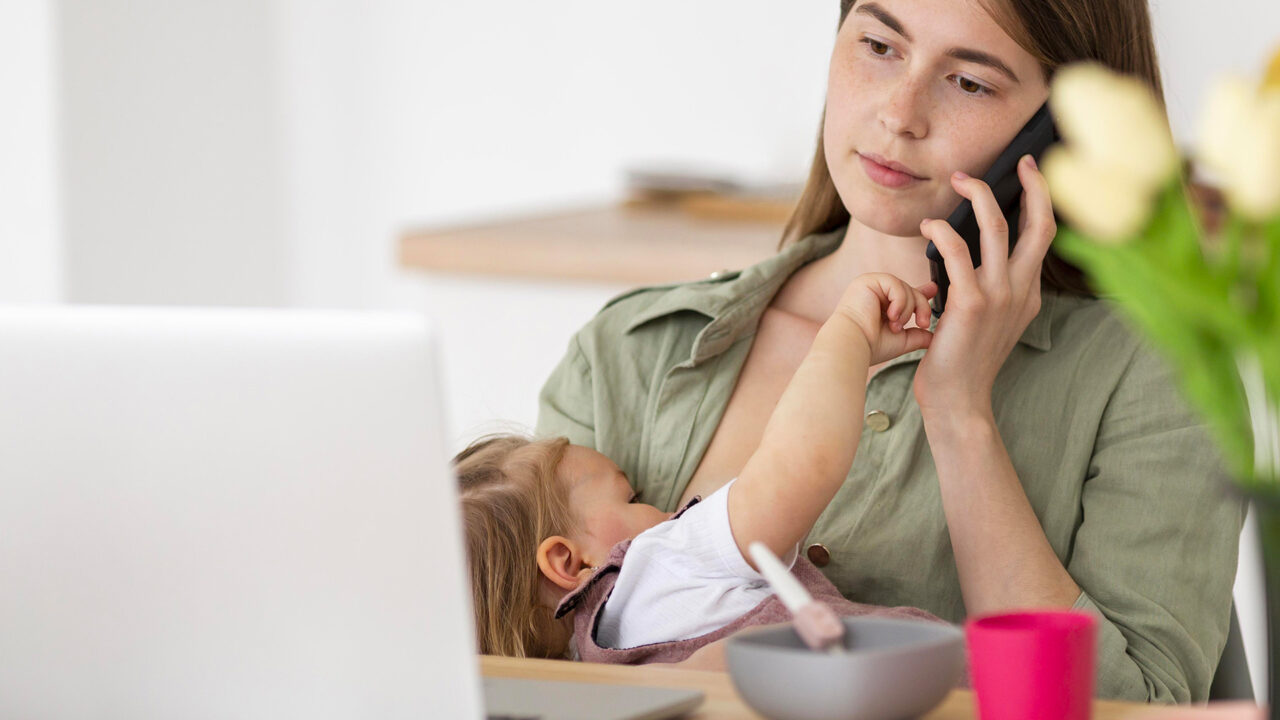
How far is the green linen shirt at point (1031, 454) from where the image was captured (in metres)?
1.37

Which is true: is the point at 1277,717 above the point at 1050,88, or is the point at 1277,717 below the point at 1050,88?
below

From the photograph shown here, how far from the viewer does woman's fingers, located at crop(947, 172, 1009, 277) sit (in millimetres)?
1416

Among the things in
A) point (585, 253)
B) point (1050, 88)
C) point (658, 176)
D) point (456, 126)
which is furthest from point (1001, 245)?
point (456, 126)

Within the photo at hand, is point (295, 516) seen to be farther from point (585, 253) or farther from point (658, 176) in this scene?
point (658, 176)

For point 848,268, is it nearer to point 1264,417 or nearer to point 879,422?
point 879,422

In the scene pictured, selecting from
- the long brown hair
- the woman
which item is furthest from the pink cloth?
the long brown hair

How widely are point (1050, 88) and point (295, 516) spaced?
99 centimetres

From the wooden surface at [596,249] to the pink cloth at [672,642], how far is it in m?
1.22

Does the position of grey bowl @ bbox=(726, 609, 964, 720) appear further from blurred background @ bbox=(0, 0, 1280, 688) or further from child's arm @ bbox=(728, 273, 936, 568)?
blurred background @ bbox=(0, 0, 1280, 688)

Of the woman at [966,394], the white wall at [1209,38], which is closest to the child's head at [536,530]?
the woman at [966,394]

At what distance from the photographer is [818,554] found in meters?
1.48

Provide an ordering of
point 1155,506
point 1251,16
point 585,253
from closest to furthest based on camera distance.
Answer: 1. point 1155,506
2. point 585,253
3. point 1251,16

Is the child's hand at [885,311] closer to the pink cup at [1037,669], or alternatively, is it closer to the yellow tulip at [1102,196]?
the pink cup at [1037,669]

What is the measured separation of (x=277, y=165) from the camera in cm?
461
